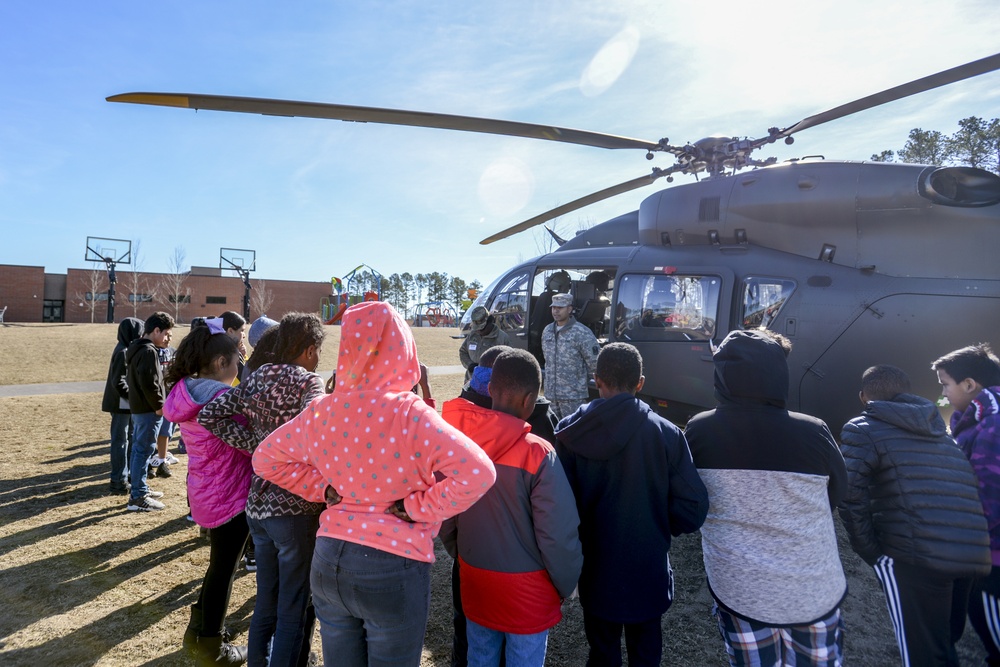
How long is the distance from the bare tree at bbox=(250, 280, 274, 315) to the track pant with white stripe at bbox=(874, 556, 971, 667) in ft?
189

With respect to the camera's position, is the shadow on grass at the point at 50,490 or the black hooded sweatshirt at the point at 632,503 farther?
the shadow on grass at the point at 50,490

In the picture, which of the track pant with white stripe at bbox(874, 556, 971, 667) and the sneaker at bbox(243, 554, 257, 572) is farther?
the sneaker at bbox(243, 554, 257, 572)

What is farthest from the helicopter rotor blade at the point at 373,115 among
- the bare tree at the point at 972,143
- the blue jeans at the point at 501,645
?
the bare tree at the point at 972,143

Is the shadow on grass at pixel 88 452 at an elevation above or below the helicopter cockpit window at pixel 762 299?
below

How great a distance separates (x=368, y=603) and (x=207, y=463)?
69.3 inches

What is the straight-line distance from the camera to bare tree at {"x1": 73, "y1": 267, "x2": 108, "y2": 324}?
49.3m

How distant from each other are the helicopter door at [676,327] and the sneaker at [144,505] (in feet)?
17.1

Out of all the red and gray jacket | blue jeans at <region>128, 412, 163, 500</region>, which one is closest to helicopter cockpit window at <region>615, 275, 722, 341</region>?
the red and gray jacket

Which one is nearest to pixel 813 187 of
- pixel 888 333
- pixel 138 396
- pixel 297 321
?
pixel 888 333

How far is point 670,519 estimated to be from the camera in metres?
2.37

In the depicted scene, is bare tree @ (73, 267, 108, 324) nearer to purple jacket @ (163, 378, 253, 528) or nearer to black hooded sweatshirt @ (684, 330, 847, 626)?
purple jacket @ (163, 378, 253, 528)

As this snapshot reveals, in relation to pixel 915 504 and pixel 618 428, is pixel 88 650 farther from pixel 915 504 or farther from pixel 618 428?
pixel 915 504

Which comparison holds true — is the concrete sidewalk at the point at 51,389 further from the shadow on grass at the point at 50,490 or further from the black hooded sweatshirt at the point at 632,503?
the black hooded sweatshirt at the point at 632,503

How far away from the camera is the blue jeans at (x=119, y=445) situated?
576 centimetres
